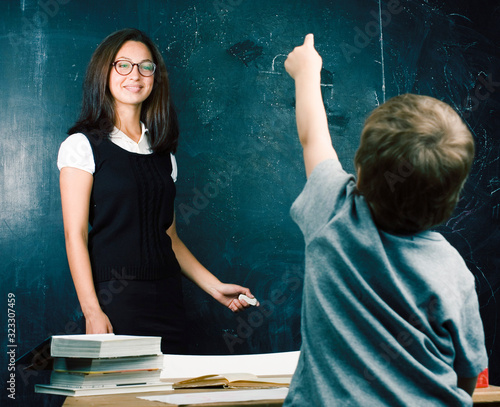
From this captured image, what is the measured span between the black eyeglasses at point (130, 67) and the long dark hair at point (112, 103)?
3 cm

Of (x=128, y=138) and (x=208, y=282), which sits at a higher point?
(x=128, y=138)

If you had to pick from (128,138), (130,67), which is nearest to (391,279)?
(128,138)

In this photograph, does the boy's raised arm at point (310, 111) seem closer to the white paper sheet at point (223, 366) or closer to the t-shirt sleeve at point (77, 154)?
the white paper sheet at point (223, 366)

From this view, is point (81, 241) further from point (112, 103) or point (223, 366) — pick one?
point (223, 366)

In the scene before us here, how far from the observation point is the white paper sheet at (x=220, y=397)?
94cm

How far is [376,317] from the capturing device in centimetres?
82

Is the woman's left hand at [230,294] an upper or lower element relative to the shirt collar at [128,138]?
lower

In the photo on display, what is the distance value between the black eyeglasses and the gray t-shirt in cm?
127

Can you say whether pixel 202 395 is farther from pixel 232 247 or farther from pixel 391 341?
pixel 232 247

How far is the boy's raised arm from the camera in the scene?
3.08 ft

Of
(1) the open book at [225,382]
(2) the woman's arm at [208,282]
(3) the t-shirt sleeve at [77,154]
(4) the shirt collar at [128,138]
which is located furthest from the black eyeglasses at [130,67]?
(1) the open book at [225,382]

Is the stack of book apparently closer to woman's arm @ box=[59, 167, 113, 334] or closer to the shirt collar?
woman's arm @ box=[59, 167, 113, 334]

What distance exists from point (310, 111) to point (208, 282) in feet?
3.68

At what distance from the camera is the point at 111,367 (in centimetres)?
107
